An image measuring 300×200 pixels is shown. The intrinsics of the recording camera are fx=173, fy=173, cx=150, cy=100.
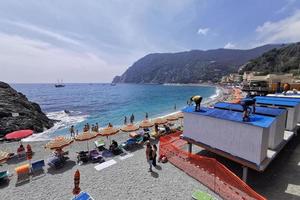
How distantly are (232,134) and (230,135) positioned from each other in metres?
0.14

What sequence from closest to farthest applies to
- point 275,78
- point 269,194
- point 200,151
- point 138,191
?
point 269,194
point 138,191
point 200,151
point 275,78

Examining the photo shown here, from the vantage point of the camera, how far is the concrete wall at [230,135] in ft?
27.8

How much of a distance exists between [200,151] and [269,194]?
5550 mm

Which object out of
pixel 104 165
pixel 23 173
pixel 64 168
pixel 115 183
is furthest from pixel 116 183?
A: pixel 23 173

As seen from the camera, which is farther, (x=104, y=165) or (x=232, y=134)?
(x=104, y=165)

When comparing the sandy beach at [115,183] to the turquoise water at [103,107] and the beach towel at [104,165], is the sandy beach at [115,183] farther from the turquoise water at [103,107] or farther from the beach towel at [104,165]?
the turquoise water at [103,107]

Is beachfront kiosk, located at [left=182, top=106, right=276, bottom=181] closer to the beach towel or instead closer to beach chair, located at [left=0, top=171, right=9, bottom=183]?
the beach towel

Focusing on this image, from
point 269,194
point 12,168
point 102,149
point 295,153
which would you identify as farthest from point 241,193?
point 12,168

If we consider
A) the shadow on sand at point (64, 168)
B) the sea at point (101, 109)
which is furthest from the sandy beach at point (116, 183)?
the sea at point (101, 109)

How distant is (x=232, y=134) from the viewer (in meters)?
9.49

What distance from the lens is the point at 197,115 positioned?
11.3 meters

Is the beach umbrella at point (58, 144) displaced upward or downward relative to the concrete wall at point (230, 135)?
downward

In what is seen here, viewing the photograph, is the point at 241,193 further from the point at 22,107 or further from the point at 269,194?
the point at 22,107

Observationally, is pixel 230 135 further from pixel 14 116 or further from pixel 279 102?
pixel 14 116
